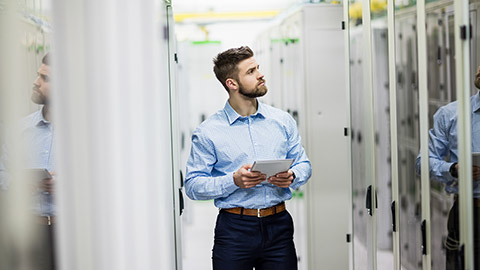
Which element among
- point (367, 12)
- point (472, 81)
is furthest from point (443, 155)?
point (367, 12)

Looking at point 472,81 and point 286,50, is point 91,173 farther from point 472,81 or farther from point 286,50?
point 286,50

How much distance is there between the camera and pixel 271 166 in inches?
112

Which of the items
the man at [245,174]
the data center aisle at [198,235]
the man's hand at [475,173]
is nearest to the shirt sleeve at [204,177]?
the man at [245,174]

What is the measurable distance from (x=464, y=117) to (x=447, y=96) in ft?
1.01

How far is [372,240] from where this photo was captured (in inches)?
138

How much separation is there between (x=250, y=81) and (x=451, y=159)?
1.36 m

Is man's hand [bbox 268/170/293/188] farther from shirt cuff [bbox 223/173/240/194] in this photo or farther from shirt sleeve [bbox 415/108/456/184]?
shirt sleeve [bbox 415/108/456/184]

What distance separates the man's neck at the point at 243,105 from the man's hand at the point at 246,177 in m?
0.43

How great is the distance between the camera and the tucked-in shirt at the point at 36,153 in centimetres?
84

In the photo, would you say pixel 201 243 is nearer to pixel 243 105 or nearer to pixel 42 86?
pixel 243 105

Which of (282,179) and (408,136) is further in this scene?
(282,179)

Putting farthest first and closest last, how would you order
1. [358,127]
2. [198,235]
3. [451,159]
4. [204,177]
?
[198,235], [358,127], [204,177], [451,159]

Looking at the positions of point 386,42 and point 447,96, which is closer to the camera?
point 447,96

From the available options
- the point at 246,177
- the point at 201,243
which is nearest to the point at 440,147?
the point at 246,177
